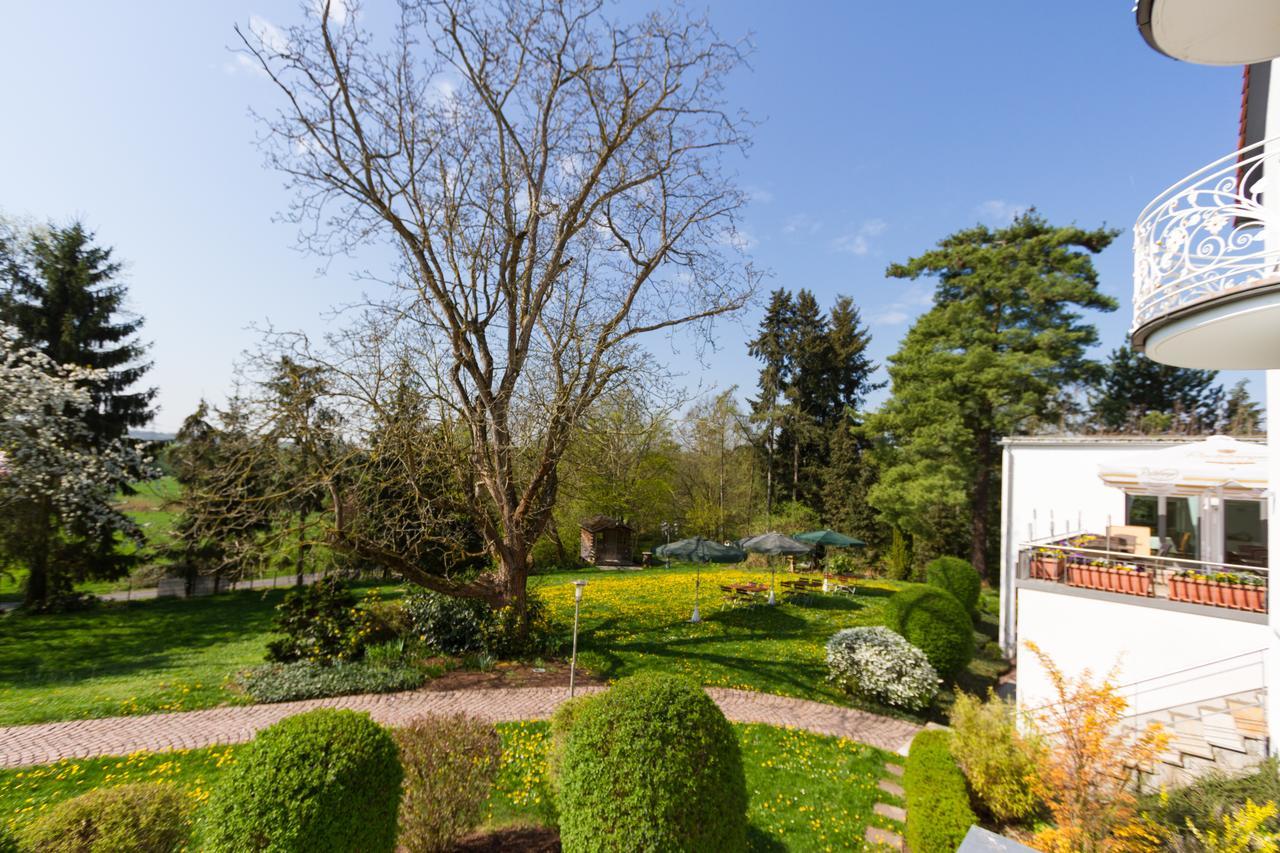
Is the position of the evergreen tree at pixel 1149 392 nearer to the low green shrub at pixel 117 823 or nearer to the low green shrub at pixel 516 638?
the low green shrub at pixel 516 638

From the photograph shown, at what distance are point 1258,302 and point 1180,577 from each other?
670 centimetres

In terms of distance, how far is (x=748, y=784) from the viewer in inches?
265

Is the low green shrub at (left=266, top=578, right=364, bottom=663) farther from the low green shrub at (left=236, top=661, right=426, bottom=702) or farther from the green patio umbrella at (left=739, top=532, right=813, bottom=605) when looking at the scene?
the green patio umbrella at (left=739, top=532, right=813, bottom=605)

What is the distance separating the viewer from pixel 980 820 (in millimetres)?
A: 6078

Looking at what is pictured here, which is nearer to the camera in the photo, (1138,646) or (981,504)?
(1138,646)

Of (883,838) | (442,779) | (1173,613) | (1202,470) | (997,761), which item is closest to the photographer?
(442,779)

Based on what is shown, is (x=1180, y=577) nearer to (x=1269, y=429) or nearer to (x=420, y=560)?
(x=1269, y=429)

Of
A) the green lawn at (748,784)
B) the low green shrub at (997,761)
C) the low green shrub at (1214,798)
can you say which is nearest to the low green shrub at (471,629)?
the green lawn at (748,784)

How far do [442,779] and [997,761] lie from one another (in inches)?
231

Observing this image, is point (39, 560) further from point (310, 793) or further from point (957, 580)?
point (957, 580)

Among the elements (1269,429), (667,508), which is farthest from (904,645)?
(667,508)

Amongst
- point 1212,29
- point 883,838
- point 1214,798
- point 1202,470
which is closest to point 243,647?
point 883,838

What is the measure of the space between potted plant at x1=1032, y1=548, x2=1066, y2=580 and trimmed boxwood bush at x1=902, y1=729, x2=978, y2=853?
5.21 m

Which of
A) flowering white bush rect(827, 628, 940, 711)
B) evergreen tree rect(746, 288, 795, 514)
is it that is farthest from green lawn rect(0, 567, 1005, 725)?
evergreen tree rect(746, 288, 795, 514)
